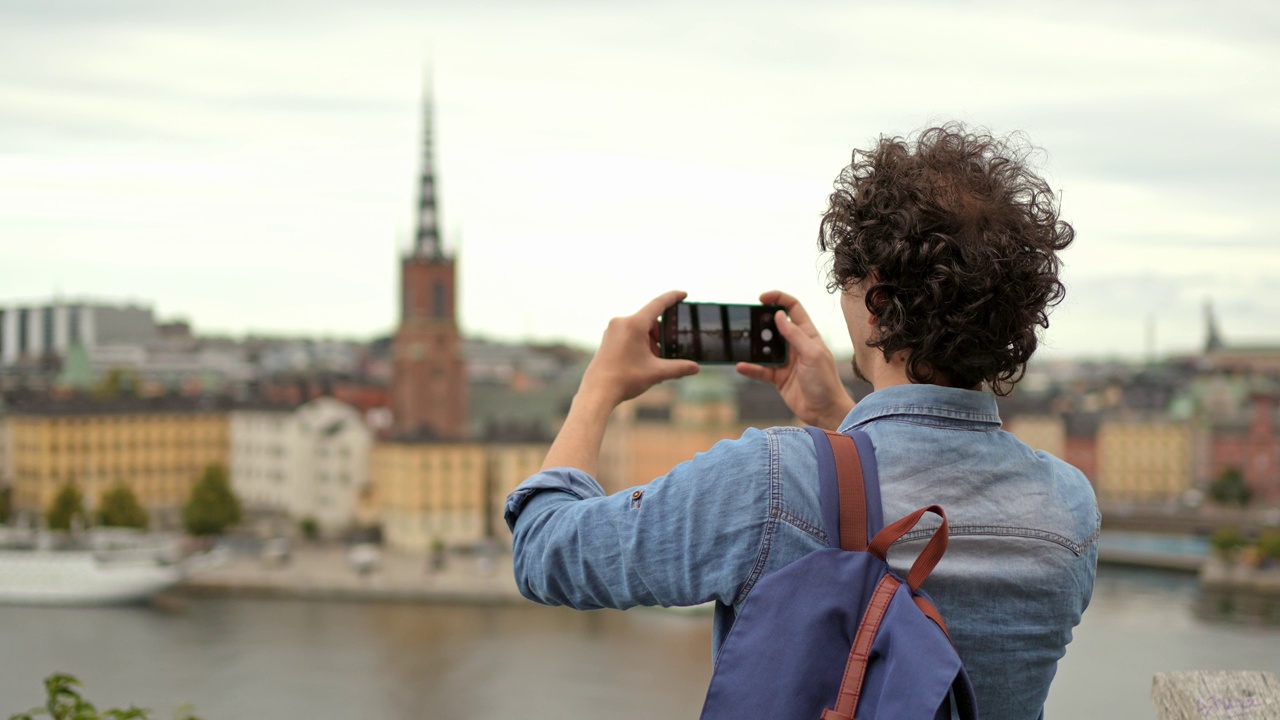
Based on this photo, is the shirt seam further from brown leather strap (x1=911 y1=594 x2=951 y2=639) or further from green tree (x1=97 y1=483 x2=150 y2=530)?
green tree (x1=97 y1=483 x2=150 y2=530)

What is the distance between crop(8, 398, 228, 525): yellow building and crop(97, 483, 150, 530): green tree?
0.56 meters

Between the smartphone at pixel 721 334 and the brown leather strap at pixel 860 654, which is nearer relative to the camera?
the brown leather strap at pixel 860 654

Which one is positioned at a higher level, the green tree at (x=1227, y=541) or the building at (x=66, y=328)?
the building at (x=66, y=328)

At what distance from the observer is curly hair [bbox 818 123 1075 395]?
0.50 meters

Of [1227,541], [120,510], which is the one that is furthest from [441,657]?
[1227,541]

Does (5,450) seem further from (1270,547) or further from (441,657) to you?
(1270,547)

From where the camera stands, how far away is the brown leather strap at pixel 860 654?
44 cm

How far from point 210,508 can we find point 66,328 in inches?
126

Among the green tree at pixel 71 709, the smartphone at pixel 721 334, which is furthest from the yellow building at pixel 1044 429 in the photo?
the smartphone at pixel 721 334

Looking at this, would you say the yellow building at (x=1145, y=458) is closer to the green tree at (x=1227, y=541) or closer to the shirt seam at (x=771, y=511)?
the green tree at (x=1227, y=541)

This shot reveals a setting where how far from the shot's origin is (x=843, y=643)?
17.9 inches

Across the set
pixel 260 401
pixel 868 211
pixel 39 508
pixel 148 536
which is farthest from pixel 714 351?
pixel 260 401

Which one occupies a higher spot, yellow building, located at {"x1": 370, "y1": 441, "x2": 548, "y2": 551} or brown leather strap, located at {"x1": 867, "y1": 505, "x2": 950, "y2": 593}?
brown leather strap, located at {"x1": 867, "y1": 505, "x2": 950, "y2": 593}

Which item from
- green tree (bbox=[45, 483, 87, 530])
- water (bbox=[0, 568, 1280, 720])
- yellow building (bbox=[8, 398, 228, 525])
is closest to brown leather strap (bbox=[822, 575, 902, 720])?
water (bbox=[0, 568, 1280, 720])
